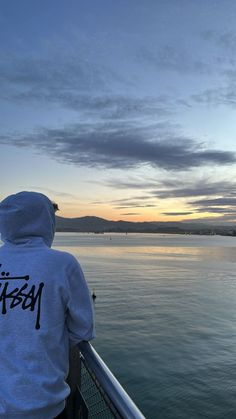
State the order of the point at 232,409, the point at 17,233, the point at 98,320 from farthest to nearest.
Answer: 1. the point at 98,320
2. the point at 232,409
3. the point at 17,233

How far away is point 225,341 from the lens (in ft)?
78.8

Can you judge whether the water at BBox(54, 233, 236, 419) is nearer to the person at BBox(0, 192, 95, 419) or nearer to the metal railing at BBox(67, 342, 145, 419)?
the metal railing at BBox(67, 342, 145, 419)

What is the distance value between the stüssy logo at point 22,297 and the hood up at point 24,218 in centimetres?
31

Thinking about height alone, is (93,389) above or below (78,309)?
below

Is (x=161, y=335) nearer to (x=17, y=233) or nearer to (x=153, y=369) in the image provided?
(x=153, y=369)

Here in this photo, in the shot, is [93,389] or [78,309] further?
[93,389]

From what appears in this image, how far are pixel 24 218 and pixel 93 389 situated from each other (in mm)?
1574

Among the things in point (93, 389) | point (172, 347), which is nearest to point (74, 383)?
point (93, 389)

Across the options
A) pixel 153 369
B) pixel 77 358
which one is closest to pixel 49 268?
pixel 77 358

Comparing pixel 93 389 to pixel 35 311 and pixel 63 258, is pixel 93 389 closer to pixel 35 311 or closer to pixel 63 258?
pixel 35 311

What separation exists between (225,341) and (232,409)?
9.68 metres

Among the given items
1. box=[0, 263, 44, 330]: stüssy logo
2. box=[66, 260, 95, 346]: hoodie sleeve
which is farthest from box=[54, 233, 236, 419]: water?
box=[0, 263, 44, 330]: stüssy logo

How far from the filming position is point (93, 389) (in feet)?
9.90

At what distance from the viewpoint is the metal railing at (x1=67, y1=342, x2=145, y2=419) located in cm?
210
